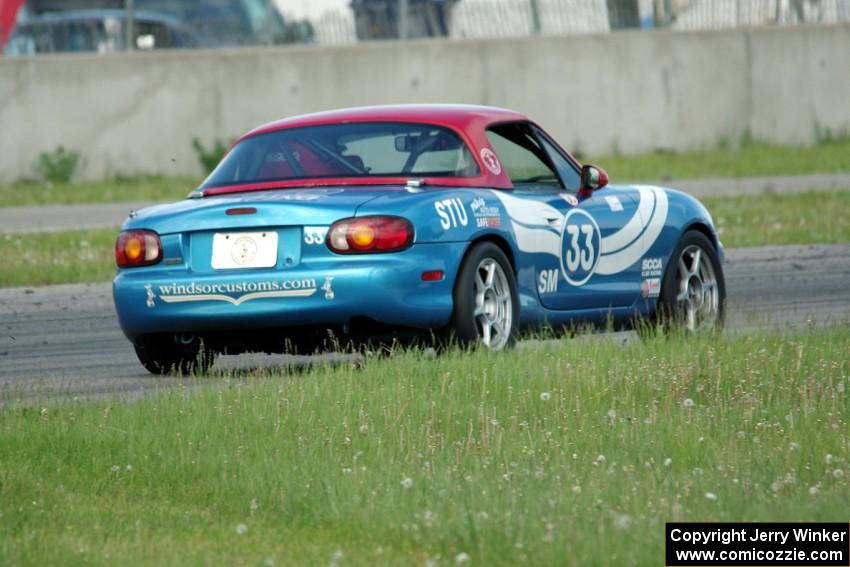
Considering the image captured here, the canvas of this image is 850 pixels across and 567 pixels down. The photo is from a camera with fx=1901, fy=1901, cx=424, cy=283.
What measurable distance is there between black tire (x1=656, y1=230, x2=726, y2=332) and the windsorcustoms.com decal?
7.80 feet

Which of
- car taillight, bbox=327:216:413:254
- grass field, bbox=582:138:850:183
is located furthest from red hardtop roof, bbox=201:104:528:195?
grass field, bbox=582:138:850:183

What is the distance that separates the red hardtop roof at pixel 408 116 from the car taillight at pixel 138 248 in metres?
0.95

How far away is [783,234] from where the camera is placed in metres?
16.5

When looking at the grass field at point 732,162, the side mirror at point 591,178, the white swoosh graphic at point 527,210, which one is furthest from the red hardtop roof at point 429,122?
the grass field at point 732,162

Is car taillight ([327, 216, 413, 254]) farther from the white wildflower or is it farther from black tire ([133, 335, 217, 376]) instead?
the white wildflower

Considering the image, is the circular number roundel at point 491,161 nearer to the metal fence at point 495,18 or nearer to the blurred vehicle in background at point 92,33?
the blurred vehicle in background at point 92,33

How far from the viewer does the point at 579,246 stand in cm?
938

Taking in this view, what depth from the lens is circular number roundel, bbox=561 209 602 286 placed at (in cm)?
929

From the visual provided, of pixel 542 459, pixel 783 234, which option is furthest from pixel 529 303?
pixel 783 234

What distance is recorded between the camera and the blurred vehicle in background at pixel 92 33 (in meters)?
21.7

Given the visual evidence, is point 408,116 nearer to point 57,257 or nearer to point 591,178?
point 591,178

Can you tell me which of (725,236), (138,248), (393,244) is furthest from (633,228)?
(725,236)

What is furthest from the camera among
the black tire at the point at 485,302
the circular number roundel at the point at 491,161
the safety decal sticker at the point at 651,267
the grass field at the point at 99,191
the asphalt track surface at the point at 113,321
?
the grass field at the point at 99,191

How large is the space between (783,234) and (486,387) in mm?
9537
